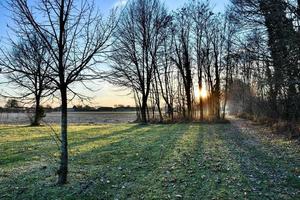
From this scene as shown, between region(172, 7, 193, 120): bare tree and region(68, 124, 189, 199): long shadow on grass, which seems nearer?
region(68, 124, 189, 199): long shadow on grass

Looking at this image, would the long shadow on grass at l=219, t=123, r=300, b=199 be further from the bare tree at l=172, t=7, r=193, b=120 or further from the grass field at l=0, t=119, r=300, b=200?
the bare tree at l=172, t=7, r=193, b=120

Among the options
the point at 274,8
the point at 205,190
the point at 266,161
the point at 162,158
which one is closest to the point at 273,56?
the point at 274,8

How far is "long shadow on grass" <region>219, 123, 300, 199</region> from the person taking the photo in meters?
6.79

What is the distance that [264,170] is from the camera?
8836mm

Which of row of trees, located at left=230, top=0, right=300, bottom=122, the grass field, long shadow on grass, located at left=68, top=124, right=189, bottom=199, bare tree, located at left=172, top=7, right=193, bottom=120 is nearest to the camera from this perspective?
the grass field

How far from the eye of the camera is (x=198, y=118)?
120 feet

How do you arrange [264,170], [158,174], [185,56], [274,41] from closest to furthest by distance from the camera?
1. [158,174]
2. [264,170]
3. [274,41]
4. [185,56]

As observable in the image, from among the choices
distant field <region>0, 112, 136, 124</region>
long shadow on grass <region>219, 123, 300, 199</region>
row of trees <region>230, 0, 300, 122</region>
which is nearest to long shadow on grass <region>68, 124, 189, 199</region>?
long shadow on grass <region>219, 123, 300, 199</region>

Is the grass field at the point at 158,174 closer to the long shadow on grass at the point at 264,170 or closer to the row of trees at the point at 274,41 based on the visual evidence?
the long shadow on grass at the point at 264,170

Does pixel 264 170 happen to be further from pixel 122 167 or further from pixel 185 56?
pixel 185 56

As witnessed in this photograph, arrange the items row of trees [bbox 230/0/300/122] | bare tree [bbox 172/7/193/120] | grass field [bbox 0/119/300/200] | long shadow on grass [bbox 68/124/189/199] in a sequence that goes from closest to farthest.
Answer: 1. grass field [bbox 0/119/300/200]
2. long shadow on grass [bbox 68/124/189/199]
3. row of trees [bbox 230/0/300/122]
4. bare tree [bbox 172/7/193/120]

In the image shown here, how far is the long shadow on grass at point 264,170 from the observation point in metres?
6.79

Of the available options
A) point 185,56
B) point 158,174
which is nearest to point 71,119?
point 185,56

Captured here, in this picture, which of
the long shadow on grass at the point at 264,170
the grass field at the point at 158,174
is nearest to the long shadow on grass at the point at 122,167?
the grass field at the point at 158,174
